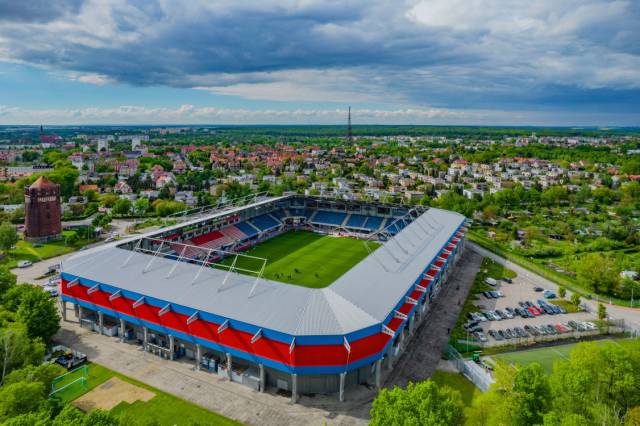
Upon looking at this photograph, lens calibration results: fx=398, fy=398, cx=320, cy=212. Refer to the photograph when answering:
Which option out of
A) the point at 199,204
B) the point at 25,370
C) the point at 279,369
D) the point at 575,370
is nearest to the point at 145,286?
the point at 25,370

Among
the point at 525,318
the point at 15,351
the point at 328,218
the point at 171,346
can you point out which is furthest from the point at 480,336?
the point at 328,218

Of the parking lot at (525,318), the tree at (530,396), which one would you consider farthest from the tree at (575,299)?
the tree at (530,396)

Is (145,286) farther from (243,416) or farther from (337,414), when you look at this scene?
(337,414)

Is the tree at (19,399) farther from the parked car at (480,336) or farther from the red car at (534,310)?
the red car at (534,310)

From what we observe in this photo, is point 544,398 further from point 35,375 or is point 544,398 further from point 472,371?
point 35,375

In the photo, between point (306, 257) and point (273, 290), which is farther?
point (306, 257)

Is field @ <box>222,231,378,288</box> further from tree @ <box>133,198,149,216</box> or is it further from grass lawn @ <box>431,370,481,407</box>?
tree @ <box>133,198,149,216</box>
